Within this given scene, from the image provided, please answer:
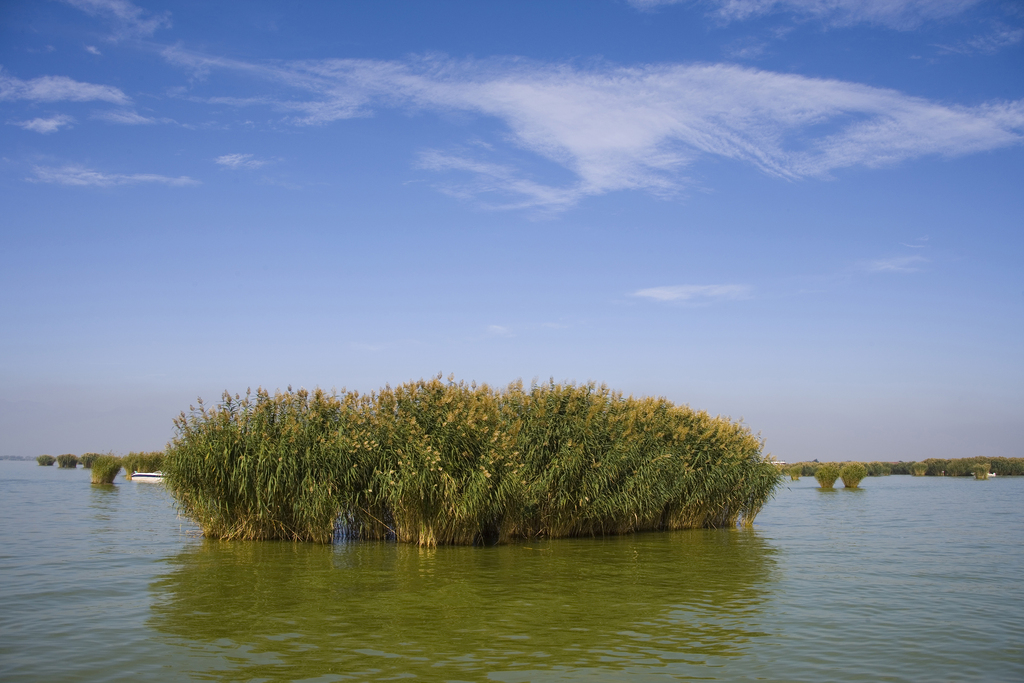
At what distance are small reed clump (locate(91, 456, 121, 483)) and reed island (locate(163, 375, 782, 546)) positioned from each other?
28.3 m

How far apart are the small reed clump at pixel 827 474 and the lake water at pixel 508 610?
2676cm

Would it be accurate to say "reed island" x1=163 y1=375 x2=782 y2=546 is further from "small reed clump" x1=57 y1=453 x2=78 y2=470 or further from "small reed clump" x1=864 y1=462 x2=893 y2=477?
"small reed clump" x1=864 y1=462 x2=893 y2=477

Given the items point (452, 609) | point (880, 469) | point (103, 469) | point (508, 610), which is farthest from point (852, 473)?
point (880, 469)

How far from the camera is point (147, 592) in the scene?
10758 mm

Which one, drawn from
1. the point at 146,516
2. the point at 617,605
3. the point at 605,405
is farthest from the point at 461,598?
the point at 146,516

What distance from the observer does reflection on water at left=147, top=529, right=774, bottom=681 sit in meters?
7.52

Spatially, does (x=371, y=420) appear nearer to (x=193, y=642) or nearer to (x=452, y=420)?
(x=452, y=420)

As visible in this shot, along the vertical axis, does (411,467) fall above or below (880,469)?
above

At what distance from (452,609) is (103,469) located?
37.8m

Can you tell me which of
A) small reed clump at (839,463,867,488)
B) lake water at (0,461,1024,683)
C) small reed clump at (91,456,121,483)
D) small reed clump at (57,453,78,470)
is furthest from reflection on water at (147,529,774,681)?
small reed clump at (57,453,78,470)

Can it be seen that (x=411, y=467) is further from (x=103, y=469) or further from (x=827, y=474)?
(x=827, y=474)

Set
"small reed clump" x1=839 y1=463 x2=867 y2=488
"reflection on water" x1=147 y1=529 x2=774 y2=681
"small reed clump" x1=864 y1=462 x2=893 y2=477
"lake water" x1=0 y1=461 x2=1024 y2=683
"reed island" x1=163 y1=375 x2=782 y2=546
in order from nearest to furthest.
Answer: "lake water" x1=0 y1=461 x2=1024 y2=683
"reflection on water" x1=147 y1=529 x2=774 y2=681
"reed island" x1=163 y1=375 x2=782 y2=546
"small reed clump" x1=839 y1=463 x2=867 y2=488
"small reed clump" x1=864 y1=462 x2=893 y2=477

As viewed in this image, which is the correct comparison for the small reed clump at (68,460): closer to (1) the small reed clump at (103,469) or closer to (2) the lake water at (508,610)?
(1) the small reed clump at (103,469)

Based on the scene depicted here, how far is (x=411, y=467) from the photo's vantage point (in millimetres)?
15242
